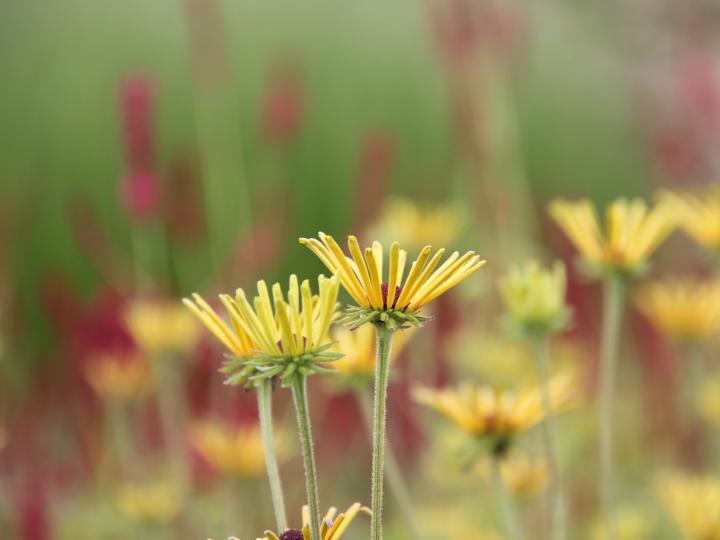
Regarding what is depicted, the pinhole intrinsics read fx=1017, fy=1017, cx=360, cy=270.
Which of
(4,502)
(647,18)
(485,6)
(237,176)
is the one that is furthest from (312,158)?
(4,502)

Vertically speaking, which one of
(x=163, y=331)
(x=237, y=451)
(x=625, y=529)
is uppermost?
(x=163, y=331)

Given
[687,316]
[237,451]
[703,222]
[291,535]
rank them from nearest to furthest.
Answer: [291,535] < [703,222] < [237,451] < [687,316]

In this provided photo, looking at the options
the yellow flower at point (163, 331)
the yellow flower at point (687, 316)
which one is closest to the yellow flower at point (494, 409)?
the yellow flower at point (687, 316)

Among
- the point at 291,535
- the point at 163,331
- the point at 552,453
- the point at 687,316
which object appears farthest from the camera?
the point at 163,331

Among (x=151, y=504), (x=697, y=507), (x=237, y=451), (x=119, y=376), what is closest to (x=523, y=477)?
(x=697, y=507)

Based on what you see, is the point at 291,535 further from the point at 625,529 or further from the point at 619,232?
the point at 625,529

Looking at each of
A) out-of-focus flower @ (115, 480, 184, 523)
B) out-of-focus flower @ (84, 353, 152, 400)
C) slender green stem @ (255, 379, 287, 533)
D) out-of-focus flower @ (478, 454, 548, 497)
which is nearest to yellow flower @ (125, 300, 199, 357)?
out-of-focus flower @ (84, 353, 152, 400)

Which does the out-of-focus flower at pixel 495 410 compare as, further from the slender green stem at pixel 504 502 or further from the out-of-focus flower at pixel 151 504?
the out-of-focus flower at pixel 151 504

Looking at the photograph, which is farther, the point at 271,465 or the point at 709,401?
the point at 709,401

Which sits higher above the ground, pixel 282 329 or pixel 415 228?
pixel 415 228
